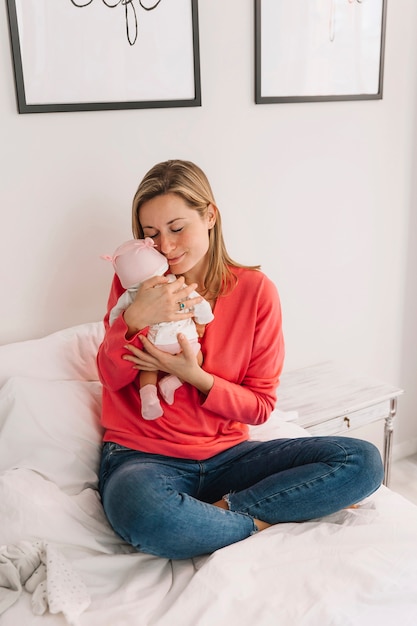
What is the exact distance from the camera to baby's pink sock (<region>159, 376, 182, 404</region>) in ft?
4.39

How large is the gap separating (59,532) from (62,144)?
3.08ft

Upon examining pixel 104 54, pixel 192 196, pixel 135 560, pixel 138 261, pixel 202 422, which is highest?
pixel 104 54

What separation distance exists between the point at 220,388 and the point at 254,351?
14 cm

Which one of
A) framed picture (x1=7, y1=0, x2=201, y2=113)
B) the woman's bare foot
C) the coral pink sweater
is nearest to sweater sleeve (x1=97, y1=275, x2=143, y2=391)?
the coral pink sweater

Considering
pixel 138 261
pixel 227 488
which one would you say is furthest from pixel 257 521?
pixel 138 261

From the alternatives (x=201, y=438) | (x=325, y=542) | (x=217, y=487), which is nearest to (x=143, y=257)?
(x=201, y=438)

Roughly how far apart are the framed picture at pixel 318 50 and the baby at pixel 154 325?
78 cm

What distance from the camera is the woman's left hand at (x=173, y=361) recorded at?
1296 mm

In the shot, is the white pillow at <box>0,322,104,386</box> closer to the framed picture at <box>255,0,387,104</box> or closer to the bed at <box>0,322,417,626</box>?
the bed at <box>0,322,417,626</box>

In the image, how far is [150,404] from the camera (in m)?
1.30

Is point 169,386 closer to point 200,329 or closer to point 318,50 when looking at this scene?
point 200,329

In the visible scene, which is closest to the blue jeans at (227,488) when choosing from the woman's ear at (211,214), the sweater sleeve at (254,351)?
the sweater sleeve at (254,351)

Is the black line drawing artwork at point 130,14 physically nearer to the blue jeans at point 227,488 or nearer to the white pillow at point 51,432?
the white pillow at point 51,432

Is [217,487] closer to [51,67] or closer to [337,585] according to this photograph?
[337,585]
